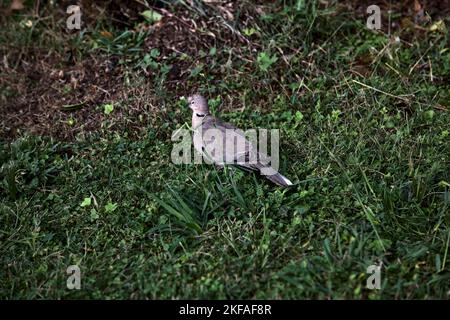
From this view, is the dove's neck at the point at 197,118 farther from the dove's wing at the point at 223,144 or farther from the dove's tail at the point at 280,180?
the dove's tail at the point at 280,180

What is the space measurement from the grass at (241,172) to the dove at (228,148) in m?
0.11

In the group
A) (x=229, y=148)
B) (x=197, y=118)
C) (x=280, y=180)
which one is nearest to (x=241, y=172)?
(x=229, y=148)

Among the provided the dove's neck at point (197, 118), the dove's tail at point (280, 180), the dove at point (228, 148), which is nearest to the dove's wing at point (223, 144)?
the dove at point (228, 148)

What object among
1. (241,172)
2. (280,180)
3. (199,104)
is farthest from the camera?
(199,104)

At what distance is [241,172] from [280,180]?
12.6 inches

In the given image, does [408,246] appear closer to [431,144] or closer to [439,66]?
[431,144]

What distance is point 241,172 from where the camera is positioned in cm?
470

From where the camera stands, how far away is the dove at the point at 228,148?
Result: 4.64 meters

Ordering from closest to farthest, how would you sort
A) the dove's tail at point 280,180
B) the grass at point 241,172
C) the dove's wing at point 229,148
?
the grass at point 241,172 < the dove's tail at point 280,180 < the dove's wing at point 229,148

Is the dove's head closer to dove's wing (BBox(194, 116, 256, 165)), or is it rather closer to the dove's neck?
the dove's neck

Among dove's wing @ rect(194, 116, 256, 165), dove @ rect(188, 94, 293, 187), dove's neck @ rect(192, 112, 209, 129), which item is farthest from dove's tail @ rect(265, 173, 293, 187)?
dove's neck @ rect(192, 112, 209, 129)

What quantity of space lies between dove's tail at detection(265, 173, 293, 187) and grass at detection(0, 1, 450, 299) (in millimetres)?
73

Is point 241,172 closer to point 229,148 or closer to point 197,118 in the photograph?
point 229,148

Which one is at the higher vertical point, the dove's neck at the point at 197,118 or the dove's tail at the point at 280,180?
the dove's neck at the point at 197,118
